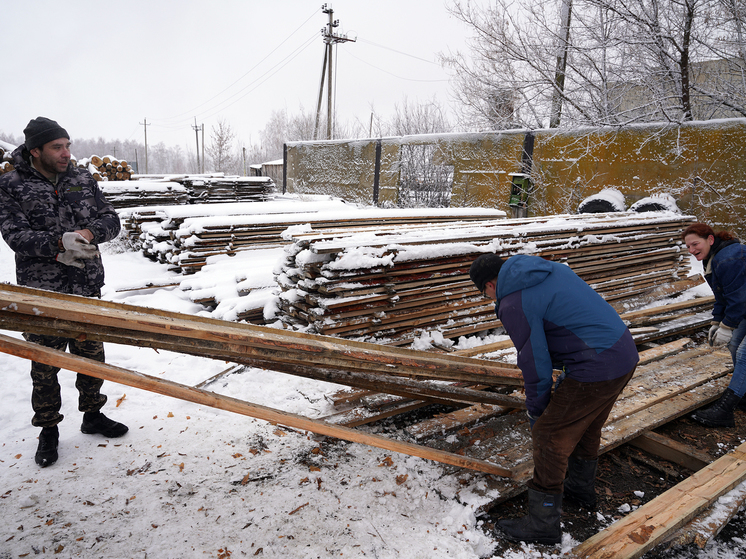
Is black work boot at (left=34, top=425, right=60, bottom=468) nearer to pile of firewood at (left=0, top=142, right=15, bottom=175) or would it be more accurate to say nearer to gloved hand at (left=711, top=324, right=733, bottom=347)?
gloved hand at (left=711, top=324, right=733, bottom=347)

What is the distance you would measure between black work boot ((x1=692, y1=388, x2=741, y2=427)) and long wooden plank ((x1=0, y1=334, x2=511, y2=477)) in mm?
2933

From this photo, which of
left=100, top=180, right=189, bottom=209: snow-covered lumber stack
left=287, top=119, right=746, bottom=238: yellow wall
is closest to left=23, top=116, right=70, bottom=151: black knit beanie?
left=100, top=180, right=189, bottom=209: snow-covered lumber stack

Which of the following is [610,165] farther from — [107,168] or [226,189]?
[107,168]

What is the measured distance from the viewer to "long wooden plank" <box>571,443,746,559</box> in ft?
7.82

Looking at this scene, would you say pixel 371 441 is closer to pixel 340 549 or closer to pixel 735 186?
pixel 340 549

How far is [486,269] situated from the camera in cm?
253

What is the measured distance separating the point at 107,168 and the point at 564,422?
16.7 meters

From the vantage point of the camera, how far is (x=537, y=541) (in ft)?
8.35

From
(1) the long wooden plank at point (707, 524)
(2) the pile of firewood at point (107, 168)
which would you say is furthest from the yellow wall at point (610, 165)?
(2) the pile of firewood at point (107, 168)

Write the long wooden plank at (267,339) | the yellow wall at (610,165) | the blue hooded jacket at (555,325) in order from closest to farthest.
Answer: the long wooden plank at (267,339)
the blue hooded jacket at (555,325)
the yellow wall at (610,165)

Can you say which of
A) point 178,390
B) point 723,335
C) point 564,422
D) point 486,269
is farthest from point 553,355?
point 723,335

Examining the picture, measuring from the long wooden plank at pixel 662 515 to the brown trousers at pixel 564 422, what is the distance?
1.14 ft

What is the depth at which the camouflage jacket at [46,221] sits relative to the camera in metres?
2.89

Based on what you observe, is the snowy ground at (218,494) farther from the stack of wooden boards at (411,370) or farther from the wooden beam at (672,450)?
the wooden beam at (672,450)
